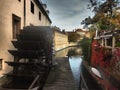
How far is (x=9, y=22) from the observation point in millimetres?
10359

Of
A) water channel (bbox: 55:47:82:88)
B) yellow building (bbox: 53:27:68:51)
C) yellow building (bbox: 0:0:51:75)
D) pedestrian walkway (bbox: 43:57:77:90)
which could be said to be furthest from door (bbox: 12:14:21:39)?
yellow building (bbox: 53:27:68:51)

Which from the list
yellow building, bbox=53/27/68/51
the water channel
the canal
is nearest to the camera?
the canal

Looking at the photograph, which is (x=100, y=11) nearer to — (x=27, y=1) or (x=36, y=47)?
(x=27, y=1)

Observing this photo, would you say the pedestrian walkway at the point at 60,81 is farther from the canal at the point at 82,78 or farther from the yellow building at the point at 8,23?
the yellow building at the point at 8,23

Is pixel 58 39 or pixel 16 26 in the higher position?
pixel 16 26

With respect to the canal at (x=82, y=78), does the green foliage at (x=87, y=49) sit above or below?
above

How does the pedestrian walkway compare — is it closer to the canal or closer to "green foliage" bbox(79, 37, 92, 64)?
the canal

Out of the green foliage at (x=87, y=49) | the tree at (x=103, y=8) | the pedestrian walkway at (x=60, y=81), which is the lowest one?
the pedestrian walkway at (x=60, y=81)

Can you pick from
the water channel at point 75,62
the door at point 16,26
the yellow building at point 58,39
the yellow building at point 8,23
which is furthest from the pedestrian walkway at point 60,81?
the yellow building at point 58,39

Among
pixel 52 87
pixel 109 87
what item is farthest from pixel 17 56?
pixel 109 87

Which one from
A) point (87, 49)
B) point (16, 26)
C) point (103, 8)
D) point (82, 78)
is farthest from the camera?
point (103, 8)

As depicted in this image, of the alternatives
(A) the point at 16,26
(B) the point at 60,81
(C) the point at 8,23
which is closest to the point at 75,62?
(A) the point at 16,26

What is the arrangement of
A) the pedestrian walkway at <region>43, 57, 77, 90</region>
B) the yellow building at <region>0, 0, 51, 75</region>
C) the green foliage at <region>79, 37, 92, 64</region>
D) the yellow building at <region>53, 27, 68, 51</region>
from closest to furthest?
1. the pedestrian walkway at <region>43, 57, 77, 90</region>
2. the yellow building at <region>0, 0, 51, 75</region>
3. the green foliage at <region>79, 37, 92, 64</region>
4. the yellow building at <region>53, 27, 68, 51</region>

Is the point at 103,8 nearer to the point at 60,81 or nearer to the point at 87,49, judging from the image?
the point at 87,49
